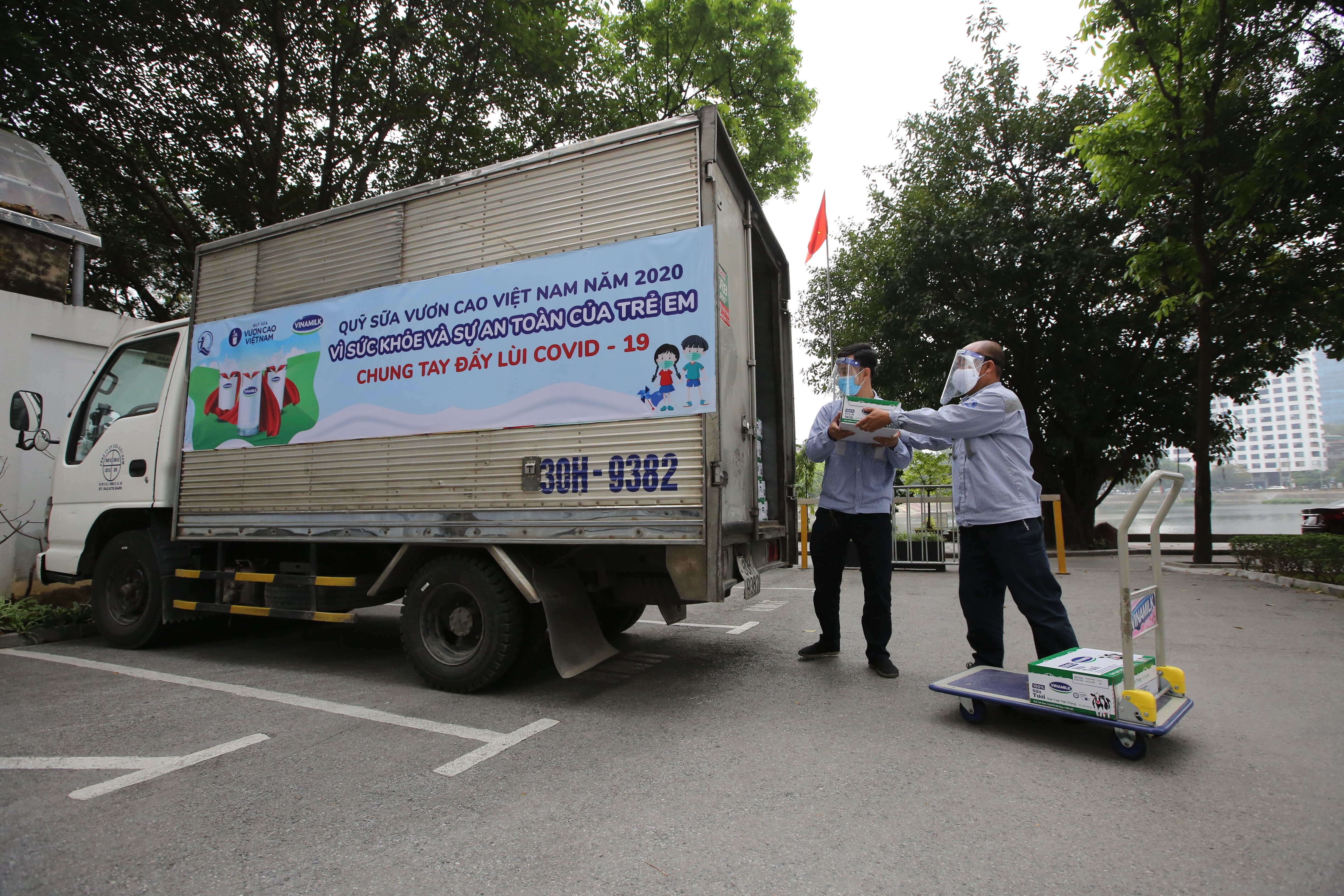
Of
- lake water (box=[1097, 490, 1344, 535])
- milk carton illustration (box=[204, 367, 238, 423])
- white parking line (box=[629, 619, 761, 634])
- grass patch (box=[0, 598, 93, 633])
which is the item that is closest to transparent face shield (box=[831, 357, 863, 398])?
white parking line (box=[629, 619, 761, 634])

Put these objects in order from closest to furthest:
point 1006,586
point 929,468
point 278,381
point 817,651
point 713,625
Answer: point 1006,586, point 817,651, point 278,381, point 713,625, point 929,468

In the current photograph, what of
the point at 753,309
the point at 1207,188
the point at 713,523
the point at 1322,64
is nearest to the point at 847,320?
the point at 1207,188

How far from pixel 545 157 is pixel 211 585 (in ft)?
13.9

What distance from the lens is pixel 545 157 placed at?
13.3 ft

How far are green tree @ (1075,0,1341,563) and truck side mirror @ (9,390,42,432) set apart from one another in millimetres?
12914

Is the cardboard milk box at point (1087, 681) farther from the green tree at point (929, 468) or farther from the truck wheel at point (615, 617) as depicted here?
the green tree at point (929, 468)

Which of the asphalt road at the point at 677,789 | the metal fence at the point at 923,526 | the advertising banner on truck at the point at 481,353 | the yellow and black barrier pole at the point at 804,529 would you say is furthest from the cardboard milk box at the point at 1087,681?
the metal fence at the point at 923,526

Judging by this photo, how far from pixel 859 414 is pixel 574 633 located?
211cm

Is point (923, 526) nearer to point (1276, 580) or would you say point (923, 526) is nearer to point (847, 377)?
point (1276, 580)

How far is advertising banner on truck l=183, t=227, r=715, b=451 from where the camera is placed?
142 inches

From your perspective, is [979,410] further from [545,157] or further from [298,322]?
[298,322]

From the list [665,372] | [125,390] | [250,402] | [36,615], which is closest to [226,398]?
[250,402]

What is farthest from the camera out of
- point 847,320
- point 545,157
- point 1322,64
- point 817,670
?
point 847,320

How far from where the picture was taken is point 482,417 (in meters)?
4.07
